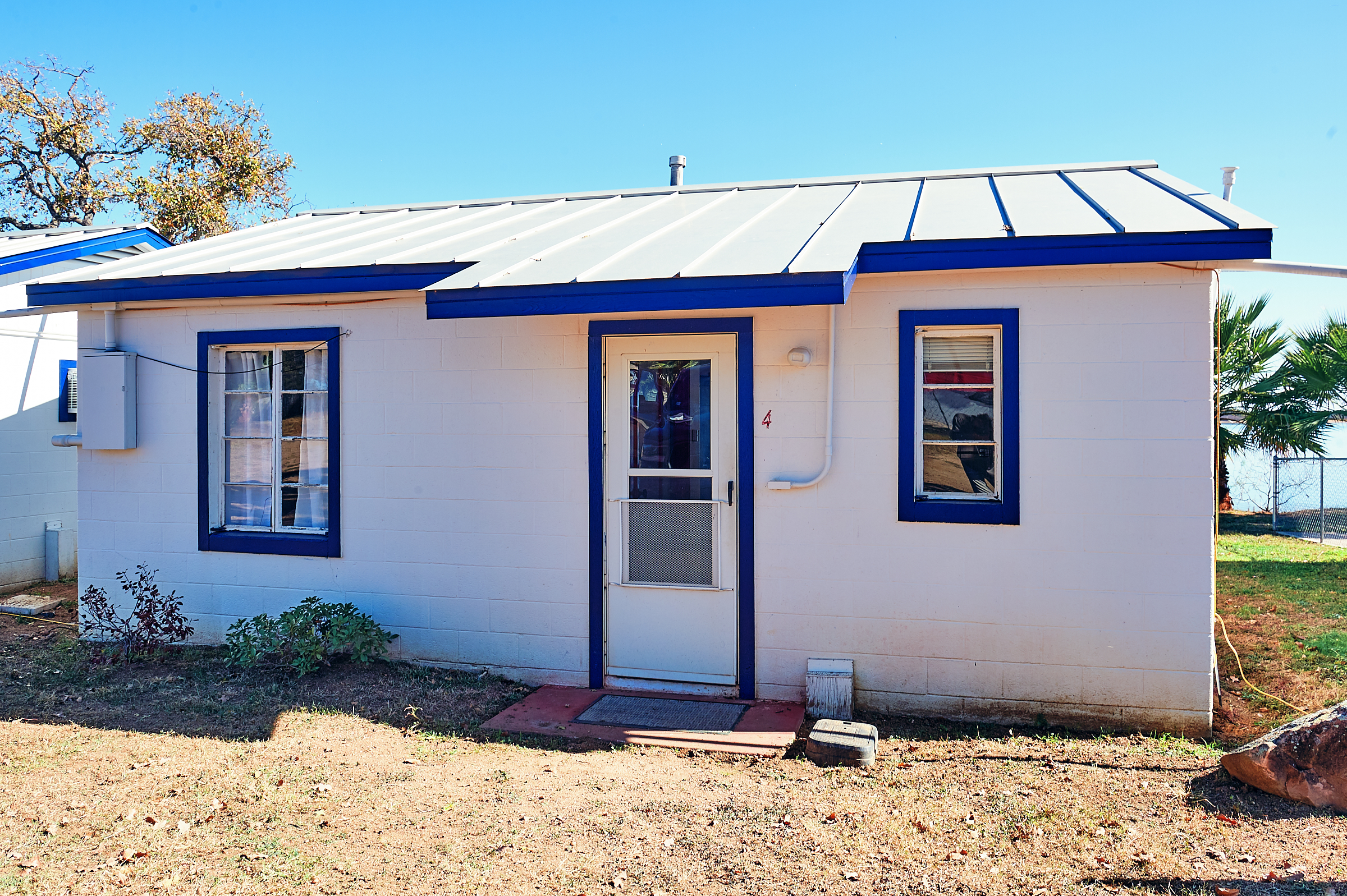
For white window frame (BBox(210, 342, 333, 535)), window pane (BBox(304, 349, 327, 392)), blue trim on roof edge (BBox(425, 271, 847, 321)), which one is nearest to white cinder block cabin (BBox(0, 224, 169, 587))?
white window frame (BBox(210, 342, 333, 535))

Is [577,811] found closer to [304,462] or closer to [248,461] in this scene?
[304,462]

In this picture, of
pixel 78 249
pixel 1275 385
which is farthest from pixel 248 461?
pixel 1275 385

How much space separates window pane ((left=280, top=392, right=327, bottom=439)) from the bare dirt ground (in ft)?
6.42

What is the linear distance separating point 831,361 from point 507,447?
224cm

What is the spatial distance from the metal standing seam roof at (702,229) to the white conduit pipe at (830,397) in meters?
0.47

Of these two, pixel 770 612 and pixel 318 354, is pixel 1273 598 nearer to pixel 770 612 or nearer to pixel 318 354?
pixel 770 612

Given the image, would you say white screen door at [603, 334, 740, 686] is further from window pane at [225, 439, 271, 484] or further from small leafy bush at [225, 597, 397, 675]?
window pane at [225, 439, 271, 484]

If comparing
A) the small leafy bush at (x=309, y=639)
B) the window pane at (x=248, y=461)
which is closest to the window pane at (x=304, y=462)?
the window pane at (x=248, y=461)

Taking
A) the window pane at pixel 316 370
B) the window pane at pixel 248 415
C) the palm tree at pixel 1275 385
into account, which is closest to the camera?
the window pane at pixel 316 370

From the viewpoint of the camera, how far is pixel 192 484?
22.9 feet

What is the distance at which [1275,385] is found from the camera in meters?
12.6

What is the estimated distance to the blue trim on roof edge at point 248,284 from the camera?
6.27m

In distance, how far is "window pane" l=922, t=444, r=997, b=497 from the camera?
5.68 meters

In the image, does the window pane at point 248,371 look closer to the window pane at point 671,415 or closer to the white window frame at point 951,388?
the window pane at point 671,415
